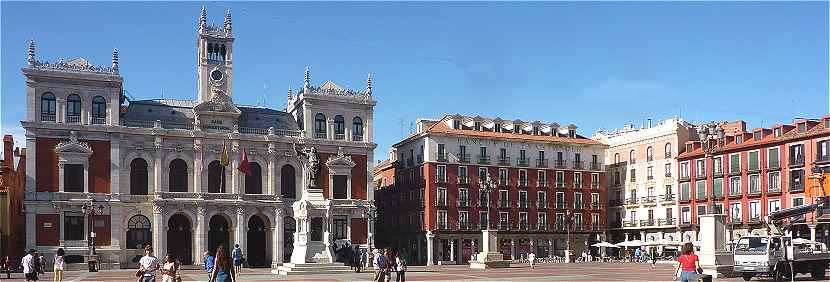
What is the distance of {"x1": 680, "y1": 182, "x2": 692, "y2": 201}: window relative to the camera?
90250 mm

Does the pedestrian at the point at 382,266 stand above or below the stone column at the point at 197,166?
below

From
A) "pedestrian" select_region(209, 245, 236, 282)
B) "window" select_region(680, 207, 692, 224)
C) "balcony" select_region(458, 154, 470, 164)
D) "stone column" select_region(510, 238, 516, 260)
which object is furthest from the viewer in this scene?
"stone column" select_region(510, 238, 516, 260)

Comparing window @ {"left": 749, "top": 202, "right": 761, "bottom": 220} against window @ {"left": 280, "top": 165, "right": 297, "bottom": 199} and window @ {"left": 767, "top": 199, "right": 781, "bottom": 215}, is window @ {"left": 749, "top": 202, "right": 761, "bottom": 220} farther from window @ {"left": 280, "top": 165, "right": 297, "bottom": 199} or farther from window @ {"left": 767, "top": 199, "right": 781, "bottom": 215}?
window @ {"left": 280, "top": 165, "right": 297, "bottom": 199}

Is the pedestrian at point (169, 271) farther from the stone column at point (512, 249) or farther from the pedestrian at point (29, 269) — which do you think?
the stone column at point (512, 249)

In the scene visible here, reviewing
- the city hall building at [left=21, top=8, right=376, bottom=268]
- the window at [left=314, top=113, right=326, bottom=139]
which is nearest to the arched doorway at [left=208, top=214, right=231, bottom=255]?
the city hall building at [left=21, top=8, right=376, bottom=268]

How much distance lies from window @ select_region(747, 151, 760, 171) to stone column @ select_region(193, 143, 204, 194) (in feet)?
159

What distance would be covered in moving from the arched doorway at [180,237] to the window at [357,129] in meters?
16.6

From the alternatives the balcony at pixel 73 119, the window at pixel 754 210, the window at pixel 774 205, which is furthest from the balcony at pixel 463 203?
the balcony at pixel 73 119

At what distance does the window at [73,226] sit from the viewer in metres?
71.9

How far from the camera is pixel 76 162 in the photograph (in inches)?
2854

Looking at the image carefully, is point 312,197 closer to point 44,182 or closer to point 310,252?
point 310,252

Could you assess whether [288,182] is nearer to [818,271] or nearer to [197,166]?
[197,166]

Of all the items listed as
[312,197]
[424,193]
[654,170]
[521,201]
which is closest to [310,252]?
[312,197]

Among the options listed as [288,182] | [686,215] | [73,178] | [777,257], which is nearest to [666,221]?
[686,215]
